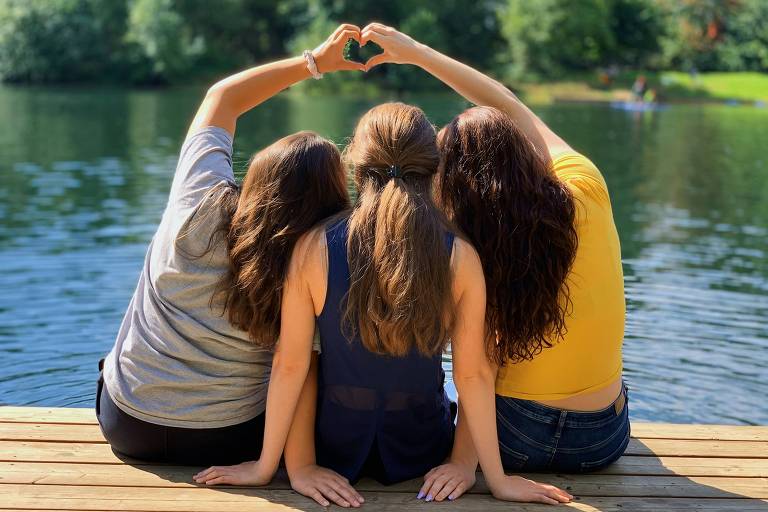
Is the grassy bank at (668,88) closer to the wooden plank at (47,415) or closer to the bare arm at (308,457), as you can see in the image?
the wooden plank at (47,415)

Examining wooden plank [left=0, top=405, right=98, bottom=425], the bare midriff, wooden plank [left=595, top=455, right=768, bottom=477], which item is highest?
the bare midriff

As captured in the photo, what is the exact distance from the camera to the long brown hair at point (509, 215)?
253 cm

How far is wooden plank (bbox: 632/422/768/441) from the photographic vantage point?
328 centimetres

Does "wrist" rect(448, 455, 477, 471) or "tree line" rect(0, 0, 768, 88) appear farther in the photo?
"tree line" rect(0, 0, 768, 88)

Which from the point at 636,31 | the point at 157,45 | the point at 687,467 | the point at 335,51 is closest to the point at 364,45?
the point at 335,51

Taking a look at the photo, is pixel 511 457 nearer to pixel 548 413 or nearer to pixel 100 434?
pixel 548 413

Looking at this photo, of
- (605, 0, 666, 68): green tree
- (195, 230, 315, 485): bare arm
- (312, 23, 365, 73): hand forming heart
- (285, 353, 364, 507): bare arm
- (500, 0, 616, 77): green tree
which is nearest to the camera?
(195, 230, 315, 485): bare arm

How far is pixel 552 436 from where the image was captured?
8.95 ft

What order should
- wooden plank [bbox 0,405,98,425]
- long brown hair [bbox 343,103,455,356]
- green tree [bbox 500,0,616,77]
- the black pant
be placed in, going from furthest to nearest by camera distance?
green tree [bbox 500,0,616,77] < wooden plank [bbox 0,405,98,425] < the black pant < long brown hair [bbox 343,103,455,356]

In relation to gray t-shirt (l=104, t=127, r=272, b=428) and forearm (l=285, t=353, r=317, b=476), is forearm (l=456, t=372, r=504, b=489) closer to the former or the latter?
forearm (l=285, t=353, r=317, b=476)

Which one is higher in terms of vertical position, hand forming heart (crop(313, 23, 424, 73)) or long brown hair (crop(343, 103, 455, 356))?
hand forming heart (crop(313, 23, 424, 73))

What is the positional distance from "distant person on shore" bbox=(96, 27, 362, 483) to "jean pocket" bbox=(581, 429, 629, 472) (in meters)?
0.93

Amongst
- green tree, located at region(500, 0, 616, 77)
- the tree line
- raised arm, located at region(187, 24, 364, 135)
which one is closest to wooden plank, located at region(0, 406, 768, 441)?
raised arm, located at region(187, 24, 364, 135)

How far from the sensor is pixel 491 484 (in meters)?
2.59
